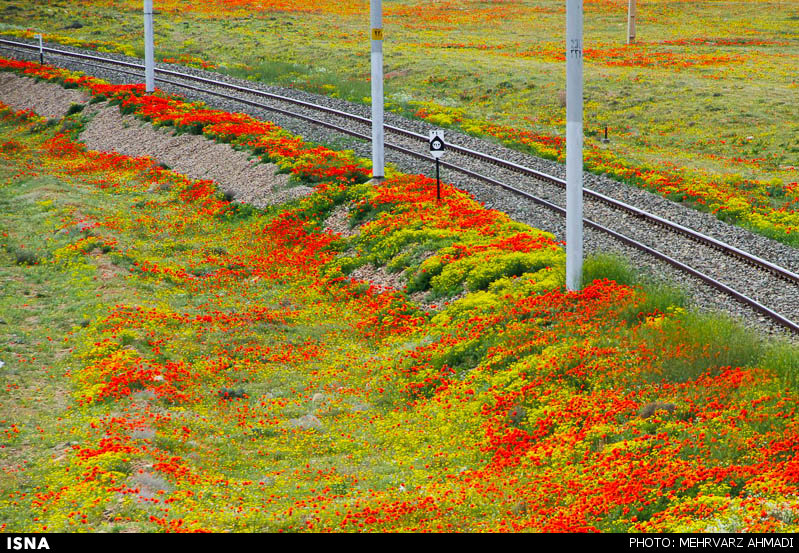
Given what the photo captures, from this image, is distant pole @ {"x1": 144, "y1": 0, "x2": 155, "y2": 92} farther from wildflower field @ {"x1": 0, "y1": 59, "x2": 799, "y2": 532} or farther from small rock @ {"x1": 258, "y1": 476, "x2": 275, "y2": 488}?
small rock @ {"x1": 258, "y1": 476, "x2": 275, "y2": 488}

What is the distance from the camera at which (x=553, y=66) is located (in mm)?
53344

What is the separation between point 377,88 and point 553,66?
31.2 meters

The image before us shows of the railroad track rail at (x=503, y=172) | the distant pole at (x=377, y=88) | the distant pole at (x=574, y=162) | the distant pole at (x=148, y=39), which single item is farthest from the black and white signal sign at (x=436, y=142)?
the distant pole at (x=148, y=39)

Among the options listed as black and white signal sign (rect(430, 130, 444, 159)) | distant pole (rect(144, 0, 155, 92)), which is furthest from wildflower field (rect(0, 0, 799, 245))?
black and white signal sign (rect(430, 130, 444, 159))

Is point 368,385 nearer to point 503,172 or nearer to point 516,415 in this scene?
point 516,415

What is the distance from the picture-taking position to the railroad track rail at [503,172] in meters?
18.5

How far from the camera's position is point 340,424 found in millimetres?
14672

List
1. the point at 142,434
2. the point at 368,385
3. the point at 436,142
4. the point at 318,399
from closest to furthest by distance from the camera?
the point at 142,434 < the point at 318,399 < the point at 368,385 < the point at 436,142

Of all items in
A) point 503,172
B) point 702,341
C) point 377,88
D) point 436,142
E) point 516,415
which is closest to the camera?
point 516,415

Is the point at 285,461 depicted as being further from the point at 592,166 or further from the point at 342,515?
the point at 592,166

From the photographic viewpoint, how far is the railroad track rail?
60.8 ft

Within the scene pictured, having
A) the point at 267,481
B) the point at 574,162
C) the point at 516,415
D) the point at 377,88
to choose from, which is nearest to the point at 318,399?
the point at 267,481

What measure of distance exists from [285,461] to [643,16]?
77.2 meters
